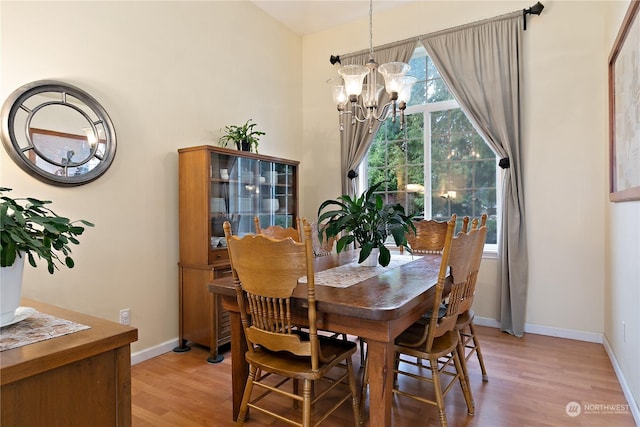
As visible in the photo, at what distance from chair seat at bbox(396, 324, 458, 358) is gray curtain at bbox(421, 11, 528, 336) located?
1649 mm

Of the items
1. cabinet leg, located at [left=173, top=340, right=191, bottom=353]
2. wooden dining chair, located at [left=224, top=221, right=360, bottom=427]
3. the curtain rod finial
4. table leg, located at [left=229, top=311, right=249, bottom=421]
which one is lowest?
cabinet leg, located at [left=173, top=340, right=191, bottom=353]

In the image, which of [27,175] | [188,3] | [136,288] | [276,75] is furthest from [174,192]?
[276,75]

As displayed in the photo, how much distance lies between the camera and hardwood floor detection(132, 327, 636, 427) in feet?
6.57

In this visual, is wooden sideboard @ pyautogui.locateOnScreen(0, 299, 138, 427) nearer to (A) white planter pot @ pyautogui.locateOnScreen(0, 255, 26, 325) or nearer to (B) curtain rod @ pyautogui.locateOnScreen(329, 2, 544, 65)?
(A) white planter pot @ pyautogui.locateOnScreen(0, 255, 26, 325)

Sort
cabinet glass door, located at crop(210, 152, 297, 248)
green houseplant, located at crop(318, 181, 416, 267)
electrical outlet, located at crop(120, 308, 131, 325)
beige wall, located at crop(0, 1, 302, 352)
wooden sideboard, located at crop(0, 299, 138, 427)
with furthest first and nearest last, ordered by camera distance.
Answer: cabinet glass door, located at crop(210, 152, 297, 248)
electrical outlet, located at crop(120, 308, 131, 325)
beige wall, located at crop(0, 1, 302, 352)
green houseplant, located at crop(318, 181, 416, 267)
wooden sideboard, located at crop(0, 299, 138, 427)

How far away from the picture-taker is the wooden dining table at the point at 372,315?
4.96ft

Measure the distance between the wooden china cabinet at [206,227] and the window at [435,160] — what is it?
5.52 ft

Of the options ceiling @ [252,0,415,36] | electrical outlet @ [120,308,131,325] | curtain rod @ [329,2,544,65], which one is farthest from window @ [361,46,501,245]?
electrical outlet @ [120,308,131,325]

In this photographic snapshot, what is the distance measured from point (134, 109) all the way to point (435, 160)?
2933mm

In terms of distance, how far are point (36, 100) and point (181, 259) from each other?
4.90 feet

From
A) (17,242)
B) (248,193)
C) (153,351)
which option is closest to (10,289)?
(17,242)

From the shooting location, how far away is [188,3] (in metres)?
3.21

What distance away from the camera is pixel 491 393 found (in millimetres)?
2285

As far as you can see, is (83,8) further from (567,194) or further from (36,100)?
(567,194)
